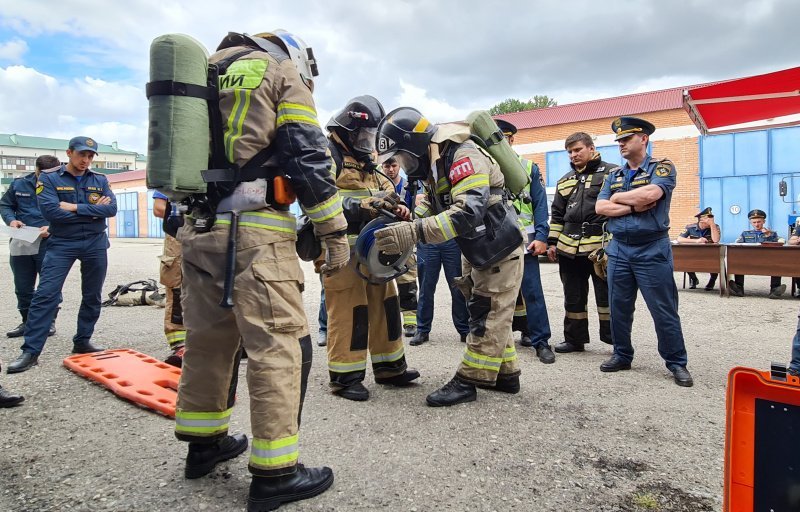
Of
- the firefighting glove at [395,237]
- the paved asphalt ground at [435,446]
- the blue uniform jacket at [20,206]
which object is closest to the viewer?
the paved asphalt ground at [435,446]

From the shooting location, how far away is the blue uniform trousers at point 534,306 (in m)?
4.96

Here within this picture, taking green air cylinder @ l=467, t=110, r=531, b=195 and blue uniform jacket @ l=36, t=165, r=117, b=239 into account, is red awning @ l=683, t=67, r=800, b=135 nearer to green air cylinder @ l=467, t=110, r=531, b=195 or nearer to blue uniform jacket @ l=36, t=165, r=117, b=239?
green air cylinder @ l=467, t=110, r=531, b=195

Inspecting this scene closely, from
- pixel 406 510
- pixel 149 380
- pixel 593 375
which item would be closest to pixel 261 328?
pixel 406 510

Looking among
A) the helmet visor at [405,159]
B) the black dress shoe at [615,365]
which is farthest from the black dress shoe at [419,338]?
the helmet visor at [405,159]

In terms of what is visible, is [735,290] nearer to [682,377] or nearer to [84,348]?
[682,377]

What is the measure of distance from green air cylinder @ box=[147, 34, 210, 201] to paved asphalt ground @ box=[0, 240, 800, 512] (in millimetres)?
1460

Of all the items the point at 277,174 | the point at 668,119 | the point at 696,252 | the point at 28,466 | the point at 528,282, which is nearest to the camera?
the point at 277,174

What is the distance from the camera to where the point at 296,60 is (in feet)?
8.43

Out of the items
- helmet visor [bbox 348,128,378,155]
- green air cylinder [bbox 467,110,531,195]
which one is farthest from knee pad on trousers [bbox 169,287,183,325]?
green air cylinder [bbox 467,110,531,195]

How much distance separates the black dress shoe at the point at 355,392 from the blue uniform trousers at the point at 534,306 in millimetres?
1997

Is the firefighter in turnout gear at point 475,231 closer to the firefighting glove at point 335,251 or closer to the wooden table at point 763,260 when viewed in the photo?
the firefighting glove at point 335,251

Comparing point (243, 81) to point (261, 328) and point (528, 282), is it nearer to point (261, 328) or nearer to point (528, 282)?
point (261, 328)

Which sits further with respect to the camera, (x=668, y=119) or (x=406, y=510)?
(x=668, y=119)

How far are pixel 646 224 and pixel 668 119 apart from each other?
17.8 metres
